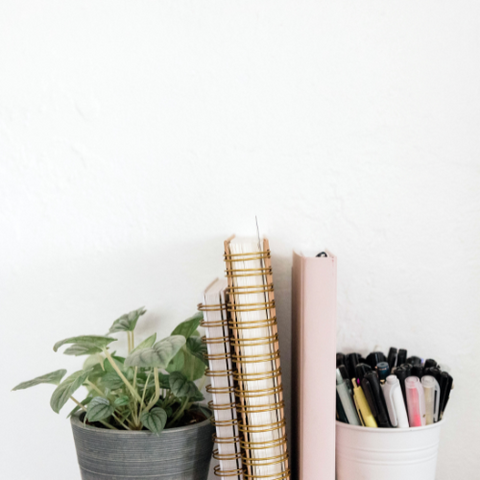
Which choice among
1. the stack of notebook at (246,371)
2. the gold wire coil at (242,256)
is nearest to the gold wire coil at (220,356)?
the stack of notebook at (246,371)

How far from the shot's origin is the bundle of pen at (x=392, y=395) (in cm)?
55

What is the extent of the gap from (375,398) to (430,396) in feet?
0.23

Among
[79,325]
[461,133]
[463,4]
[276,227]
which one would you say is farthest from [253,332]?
[463,4]

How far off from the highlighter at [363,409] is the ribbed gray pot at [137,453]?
0.63 ft

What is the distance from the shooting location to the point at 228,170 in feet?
2.38

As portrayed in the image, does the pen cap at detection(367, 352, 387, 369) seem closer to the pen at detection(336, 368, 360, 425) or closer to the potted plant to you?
the pen at detection(336, 368, 360, 425)

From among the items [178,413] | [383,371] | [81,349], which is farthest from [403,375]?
[81,349]

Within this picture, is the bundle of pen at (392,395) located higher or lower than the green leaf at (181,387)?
lower

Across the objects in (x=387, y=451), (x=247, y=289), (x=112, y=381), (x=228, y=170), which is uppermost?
(x=228, y=170)

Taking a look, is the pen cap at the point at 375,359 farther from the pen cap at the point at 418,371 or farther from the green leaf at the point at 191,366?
the green leaf at the point at 191,366

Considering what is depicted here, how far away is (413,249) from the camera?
711 mm

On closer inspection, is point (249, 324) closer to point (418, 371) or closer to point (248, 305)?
point (248, 305)

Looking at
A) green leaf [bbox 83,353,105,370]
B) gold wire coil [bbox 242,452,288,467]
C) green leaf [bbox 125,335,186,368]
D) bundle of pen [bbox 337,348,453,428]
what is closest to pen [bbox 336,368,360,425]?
bundle of pen [bbox 337,348,453,428]

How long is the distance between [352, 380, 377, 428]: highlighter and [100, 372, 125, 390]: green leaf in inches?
11.2
